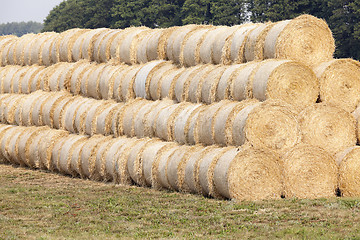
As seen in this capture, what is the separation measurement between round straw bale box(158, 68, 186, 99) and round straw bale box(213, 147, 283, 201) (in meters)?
4.80

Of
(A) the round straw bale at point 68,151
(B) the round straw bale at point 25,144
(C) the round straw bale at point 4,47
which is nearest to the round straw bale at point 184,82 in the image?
(A) the round straw bale at point 68,151

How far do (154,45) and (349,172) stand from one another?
7.96 metres

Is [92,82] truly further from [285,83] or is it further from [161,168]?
[285,83]

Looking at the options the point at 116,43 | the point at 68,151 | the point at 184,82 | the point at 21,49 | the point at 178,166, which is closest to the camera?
the point at 178,166

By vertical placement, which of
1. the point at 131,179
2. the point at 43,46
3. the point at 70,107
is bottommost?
the point at 131,179

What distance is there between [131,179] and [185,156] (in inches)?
129

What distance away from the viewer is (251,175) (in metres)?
16.0

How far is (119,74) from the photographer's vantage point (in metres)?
22.7

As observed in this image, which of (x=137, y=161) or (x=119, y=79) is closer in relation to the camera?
(x=137, y=161)

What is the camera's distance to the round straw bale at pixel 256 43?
17.6 metres

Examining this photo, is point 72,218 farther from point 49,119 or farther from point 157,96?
point 49,119

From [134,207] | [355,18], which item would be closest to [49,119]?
[134,207]

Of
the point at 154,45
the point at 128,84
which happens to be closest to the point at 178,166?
the point at 128,84

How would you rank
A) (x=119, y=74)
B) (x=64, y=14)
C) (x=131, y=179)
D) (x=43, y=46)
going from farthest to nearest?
1. (x=64, y=14)
2. (x=43, y=46)
3. (x=119, y=74)
4. (x=131, y=179)
